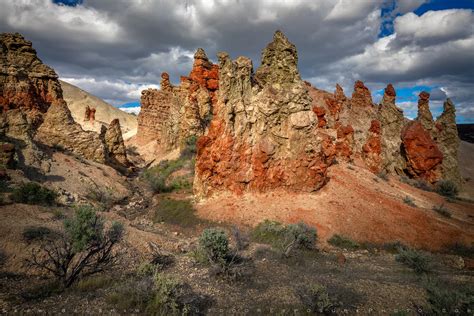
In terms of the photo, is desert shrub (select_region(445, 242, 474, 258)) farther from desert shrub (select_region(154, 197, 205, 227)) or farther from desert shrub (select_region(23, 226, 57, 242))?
desert shrub (select_region(23, 226, 57, 242))

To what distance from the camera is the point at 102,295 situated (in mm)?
6344

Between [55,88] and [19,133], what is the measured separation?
26.7 ft

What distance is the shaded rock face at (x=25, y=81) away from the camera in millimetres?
23312

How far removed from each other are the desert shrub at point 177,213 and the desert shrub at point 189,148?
10.0 metres

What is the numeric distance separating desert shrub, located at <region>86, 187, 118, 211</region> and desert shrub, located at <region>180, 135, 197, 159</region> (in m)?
9.66

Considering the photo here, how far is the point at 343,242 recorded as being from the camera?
12961mm

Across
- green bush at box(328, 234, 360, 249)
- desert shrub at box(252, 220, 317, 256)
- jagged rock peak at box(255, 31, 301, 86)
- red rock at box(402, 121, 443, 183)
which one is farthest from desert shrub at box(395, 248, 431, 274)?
red rock at box(402, 121, 443, 183)

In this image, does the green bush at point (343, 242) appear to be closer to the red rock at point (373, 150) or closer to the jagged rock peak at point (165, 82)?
the red rock at point (373, 150)

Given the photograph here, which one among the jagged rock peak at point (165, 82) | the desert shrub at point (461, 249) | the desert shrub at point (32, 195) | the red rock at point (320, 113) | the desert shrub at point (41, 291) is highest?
the jagged rock peak at point (165, 82)

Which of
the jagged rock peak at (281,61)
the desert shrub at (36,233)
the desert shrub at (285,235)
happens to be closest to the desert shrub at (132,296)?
the desert shrub at (36,233)

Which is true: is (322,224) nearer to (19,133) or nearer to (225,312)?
(225,312)

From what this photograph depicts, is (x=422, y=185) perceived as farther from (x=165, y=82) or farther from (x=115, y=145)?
(x=165, y=82)

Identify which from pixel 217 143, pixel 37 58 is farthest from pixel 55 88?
pixel 217 143

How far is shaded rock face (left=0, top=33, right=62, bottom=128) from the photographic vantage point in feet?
76.5
